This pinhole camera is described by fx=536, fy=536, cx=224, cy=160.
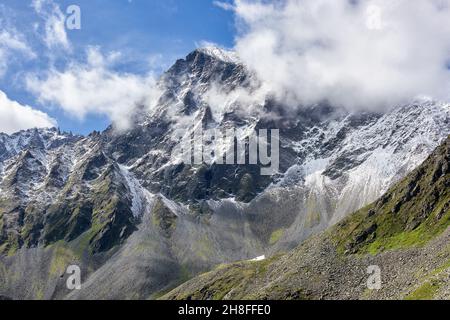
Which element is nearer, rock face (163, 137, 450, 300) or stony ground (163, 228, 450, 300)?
stony ground (163, 228, 450, 300)

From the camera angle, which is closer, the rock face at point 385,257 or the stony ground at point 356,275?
the stony ground at point 356,275

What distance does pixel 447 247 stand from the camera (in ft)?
458

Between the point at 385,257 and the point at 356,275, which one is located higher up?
the point at 385,257

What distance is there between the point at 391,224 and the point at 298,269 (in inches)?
1541

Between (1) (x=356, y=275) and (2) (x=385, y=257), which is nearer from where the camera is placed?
(1) (x=356, y=275)
